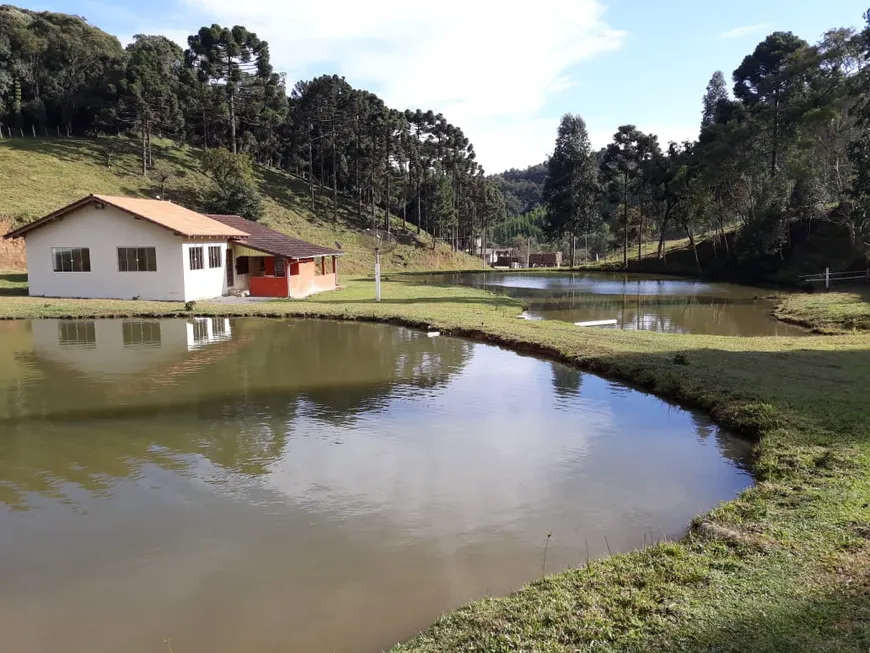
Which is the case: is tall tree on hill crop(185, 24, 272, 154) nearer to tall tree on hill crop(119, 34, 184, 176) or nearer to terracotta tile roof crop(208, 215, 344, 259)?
tall tree on hill crop(119, 34, 184, 176)

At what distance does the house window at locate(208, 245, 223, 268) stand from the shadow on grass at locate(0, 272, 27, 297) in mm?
7418

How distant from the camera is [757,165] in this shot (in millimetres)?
44500

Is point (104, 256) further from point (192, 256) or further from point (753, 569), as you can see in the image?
point (753, 569)

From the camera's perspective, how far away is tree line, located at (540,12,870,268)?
32219 millimetres

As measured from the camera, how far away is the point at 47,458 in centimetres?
836

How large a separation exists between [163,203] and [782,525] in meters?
28.9

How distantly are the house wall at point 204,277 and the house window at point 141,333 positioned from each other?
5.18 meters

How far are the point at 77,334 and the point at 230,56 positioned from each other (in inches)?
1979

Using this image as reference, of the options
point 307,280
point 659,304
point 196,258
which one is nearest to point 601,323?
point 659,304

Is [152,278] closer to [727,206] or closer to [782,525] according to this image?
[782,525]

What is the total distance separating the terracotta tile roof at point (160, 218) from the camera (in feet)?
80.8

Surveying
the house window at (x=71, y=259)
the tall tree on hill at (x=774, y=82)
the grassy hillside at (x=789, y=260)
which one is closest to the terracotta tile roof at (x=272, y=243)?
the house window at (x=71, y=259)

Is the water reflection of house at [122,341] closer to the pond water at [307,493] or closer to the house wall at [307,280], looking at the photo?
the pond water at [307,493]

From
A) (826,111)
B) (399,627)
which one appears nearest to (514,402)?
(399,627)
